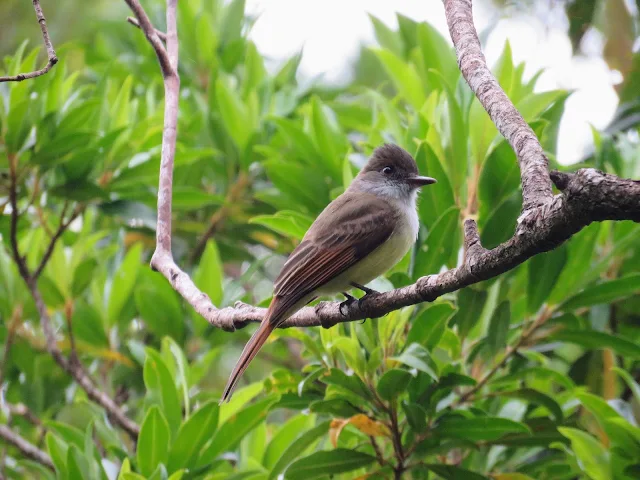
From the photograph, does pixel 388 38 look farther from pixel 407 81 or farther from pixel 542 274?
pixel 542 274

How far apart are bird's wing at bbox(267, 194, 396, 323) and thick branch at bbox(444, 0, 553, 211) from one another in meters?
1.18

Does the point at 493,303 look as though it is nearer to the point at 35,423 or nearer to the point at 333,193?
the point at 333,193

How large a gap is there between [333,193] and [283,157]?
64 centimetres

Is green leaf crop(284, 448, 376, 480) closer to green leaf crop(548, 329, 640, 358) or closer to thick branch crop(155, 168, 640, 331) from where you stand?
thick branch crop(155, 168, 640, 331)

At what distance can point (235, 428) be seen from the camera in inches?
126

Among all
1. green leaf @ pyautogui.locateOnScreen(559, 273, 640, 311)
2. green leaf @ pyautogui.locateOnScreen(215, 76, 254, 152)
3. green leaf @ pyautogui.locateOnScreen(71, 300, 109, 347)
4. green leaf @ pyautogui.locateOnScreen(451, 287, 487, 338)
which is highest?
green leaf @ pyautogui.locateOnScreen(215, 76, 254, 152)

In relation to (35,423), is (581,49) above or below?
above

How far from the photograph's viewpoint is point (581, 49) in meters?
4.27

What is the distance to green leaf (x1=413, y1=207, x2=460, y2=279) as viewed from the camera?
3.11 meters

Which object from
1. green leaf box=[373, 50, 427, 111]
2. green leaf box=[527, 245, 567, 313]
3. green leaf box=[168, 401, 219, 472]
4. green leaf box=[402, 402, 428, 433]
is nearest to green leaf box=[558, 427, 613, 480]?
green leaf box=[402, 402, 428, 433]

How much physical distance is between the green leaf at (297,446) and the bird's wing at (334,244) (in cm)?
48

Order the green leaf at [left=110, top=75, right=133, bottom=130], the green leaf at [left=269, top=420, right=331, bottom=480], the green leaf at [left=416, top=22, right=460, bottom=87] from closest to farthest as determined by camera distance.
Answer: the green leaf at [left=269, top=420, right=331, bottom=480], the green leaf at [left=416, top=22, right=460, bottom=87], the green leaf at [left=110, top=75, right=133, bottom=130]

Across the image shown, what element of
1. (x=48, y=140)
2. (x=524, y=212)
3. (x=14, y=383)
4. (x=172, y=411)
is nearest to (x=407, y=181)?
(x=172, y=411)

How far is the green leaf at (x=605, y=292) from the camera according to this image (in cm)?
325
